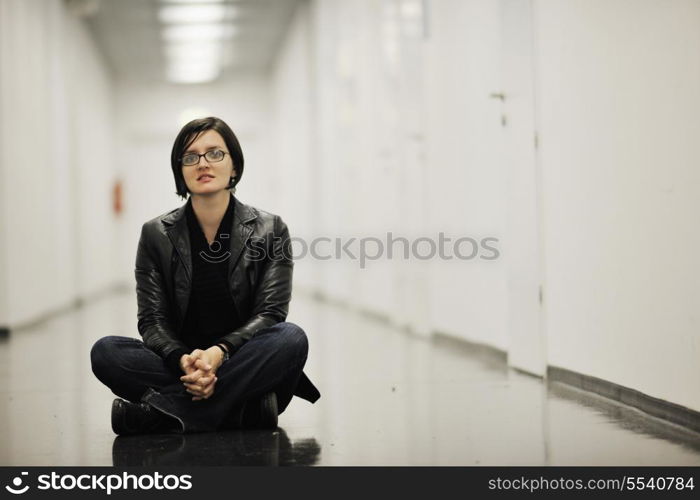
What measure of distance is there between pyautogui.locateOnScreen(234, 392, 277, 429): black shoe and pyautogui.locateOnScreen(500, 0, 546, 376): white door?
5.16 feet

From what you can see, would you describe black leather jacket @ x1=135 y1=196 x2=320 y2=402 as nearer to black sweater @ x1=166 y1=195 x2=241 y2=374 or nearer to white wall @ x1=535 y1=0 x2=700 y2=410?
black sweater @ x1=166 y1=195 x2=241 y2=374

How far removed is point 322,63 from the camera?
10945mm

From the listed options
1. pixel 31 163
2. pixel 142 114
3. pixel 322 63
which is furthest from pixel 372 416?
pixel 142 114

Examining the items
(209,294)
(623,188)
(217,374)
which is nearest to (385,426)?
(217,374)

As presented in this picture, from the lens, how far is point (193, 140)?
2846 millimetres

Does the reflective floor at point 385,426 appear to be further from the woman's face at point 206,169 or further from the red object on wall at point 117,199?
the red object on wall at point 117,199

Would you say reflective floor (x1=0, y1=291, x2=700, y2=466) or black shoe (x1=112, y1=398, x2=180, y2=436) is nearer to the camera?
reflective floor (x1=0, y1=291, x2=700, y2=466)

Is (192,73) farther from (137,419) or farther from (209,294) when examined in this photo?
(137,419)

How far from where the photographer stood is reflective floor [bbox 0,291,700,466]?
2.40 metres

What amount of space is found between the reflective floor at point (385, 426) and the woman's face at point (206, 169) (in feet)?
2.37

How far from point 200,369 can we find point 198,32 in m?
10.6

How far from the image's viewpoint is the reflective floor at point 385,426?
2396mm

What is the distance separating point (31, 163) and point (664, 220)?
6753 mm

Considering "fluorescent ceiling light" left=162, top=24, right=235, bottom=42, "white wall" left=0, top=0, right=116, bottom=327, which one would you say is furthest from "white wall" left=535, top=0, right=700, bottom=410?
"fluorescent ceiling light" left=162, top=24, right=235, bottom=42
